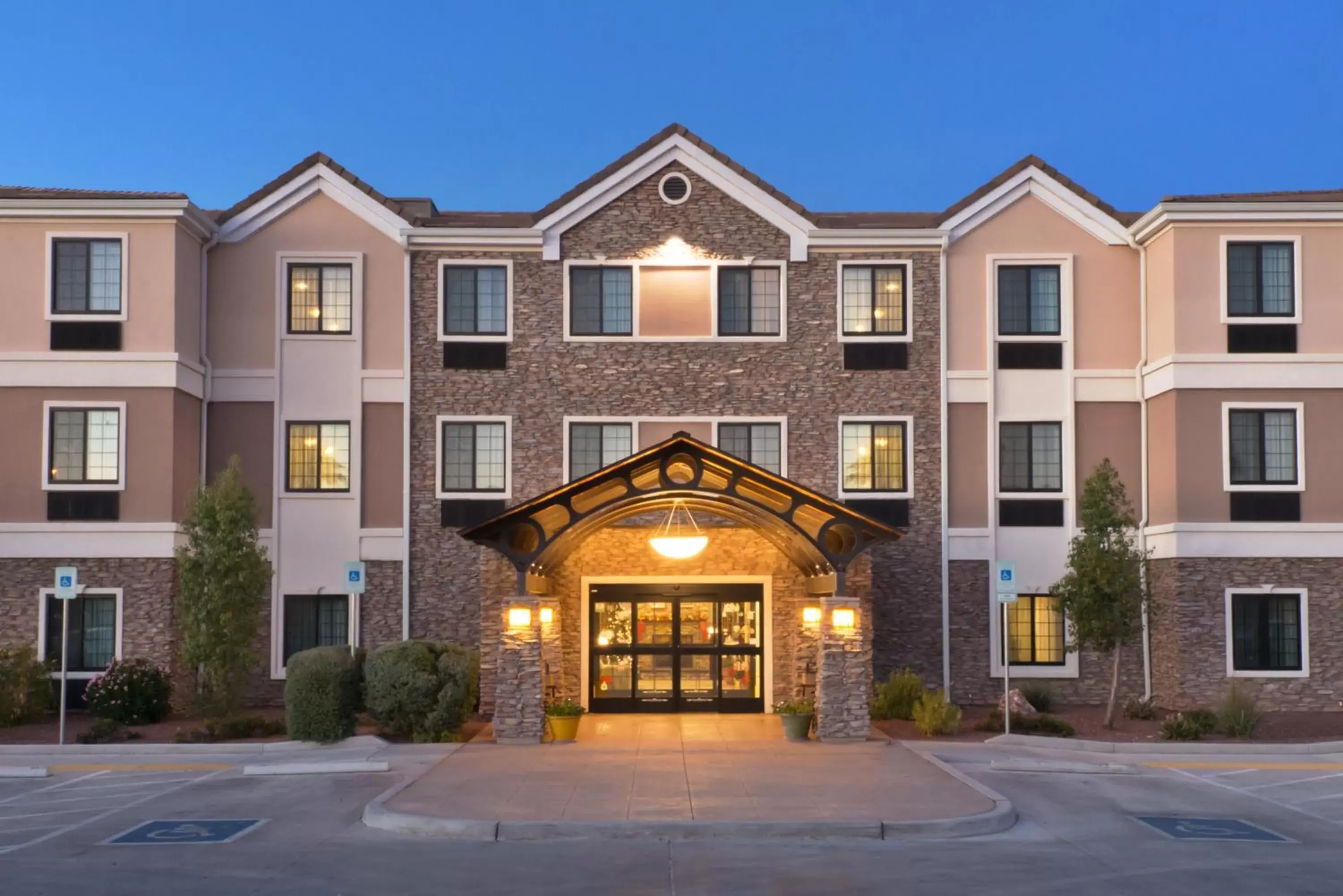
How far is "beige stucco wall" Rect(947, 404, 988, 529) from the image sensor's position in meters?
27.3

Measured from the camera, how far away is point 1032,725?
23.4 meters

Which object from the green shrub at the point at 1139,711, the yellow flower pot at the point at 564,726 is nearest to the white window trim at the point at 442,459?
the yellow flower pot at the point at 564,726

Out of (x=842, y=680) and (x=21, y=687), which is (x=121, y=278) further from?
(x=842, y=680)

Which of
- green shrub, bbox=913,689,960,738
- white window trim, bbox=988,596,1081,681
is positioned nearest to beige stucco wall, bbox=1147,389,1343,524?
white window trim, bbox=988,596,1081,681

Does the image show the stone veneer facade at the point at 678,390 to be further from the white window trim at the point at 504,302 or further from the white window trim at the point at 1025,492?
the white window trim at the point at 1025,492

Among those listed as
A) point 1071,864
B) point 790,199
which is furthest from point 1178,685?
point 1071,864

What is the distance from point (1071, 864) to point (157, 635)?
17427mm

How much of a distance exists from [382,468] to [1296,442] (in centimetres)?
1610

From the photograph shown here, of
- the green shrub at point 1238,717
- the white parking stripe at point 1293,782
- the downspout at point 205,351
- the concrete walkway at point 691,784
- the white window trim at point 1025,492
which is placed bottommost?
the white parking stripe at point 1293,782

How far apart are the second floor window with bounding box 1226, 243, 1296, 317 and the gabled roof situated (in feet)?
48.5

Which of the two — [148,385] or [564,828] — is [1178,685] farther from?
[148,385]

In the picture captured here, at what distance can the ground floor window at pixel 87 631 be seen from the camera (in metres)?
25.7

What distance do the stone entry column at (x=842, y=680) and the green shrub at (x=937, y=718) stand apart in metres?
1.15

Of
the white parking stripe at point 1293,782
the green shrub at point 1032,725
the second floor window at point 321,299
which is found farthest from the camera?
the second floor window at point 321,299
